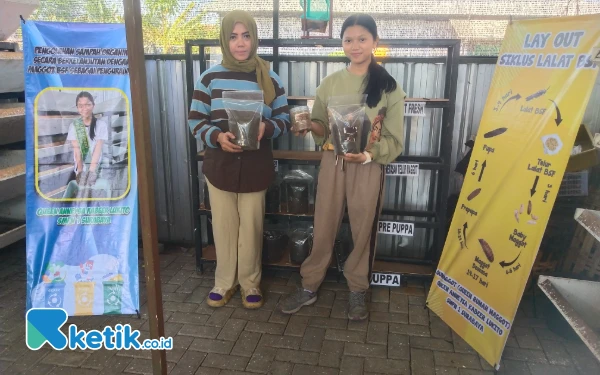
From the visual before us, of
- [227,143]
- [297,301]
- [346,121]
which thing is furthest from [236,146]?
[297,301]

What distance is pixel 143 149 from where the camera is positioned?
1.53 metres

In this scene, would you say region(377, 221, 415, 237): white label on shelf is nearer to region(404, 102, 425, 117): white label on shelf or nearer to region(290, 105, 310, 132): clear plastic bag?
region(404, 102, 425, 117): white label on shelf

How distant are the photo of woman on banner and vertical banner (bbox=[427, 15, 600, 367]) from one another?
234cm

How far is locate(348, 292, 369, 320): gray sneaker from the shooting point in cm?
305

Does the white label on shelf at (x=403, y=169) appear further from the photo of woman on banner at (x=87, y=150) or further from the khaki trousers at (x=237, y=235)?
the photo of woman on banner at (x=87, y=150)

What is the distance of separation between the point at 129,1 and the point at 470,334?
2.61 meters

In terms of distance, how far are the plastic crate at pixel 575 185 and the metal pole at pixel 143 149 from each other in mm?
2934

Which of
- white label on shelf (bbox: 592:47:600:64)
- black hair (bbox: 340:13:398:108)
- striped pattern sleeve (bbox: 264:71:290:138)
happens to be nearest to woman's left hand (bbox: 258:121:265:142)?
striped pattern sleeve (bbox: 264:71:290:138)

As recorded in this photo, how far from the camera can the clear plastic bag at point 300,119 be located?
111 inches

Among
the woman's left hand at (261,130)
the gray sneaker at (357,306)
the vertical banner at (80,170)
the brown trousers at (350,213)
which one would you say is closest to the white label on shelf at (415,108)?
the brown trousers at (350,213)

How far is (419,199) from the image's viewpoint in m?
3.82

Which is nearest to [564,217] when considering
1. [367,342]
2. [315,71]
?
[367,342]

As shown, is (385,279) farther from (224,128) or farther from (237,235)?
(224,128)

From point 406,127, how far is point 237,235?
5.51 feet
